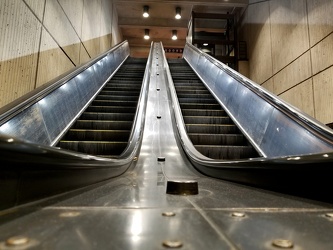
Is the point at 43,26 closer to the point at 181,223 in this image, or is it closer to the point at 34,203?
the point at 34,203

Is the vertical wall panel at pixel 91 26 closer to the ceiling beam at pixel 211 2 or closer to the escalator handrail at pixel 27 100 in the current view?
the ceiling beam at pixel 211 2

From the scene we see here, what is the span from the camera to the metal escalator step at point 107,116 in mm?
4656

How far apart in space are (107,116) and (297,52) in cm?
503

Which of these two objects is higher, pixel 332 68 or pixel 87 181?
pixel 332 68

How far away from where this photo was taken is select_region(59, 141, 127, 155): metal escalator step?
355 centimetres

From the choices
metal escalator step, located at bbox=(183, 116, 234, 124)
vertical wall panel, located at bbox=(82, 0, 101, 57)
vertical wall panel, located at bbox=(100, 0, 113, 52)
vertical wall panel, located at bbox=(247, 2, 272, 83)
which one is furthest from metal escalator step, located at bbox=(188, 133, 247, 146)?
vertical wall panel, located at bbox=(100, 0, 113, 52)

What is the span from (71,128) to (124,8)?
35.9 ft

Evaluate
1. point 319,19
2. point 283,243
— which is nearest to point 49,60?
point 283,243

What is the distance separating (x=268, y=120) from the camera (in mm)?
3557

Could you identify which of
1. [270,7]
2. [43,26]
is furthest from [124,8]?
[43,26]

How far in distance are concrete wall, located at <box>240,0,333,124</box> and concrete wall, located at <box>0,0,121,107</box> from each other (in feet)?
17.5

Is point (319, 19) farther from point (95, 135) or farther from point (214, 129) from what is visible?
point (95, 135)

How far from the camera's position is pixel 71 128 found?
4105mm

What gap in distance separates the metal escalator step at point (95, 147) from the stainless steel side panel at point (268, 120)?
198 centimetres
